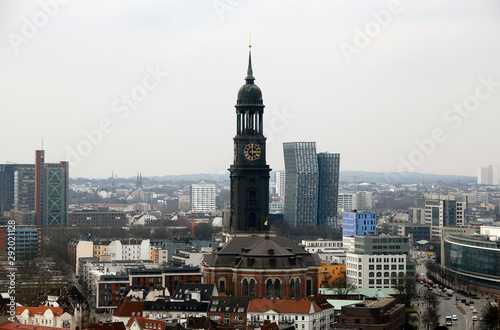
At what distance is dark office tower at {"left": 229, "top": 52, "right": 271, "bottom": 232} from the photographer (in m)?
112

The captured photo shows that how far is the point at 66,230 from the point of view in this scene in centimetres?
18300

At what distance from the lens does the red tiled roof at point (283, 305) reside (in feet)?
285

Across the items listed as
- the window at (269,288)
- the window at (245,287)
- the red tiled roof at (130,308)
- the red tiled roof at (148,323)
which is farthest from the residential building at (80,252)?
the red tiled roof at (148,323)

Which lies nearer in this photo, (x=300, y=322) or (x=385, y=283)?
(x=300, y=322)

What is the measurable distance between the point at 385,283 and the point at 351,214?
4388cm

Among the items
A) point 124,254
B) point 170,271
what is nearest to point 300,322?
point 170,271

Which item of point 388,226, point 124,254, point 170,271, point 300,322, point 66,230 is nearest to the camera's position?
point 300,322

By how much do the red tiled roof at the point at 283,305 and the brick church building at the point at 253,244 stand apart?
A: 31.4ft

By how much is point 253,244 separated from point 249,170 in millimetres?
9833

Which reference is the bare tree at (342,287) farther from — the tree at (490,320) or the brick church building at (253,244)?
the tree at (490,320)

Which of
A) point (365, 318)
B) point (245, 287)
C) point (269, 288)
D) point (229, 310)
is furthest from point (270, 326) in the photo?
point (245, 287)

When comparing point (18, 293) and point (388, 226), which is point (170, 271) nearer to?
point (18, 293)

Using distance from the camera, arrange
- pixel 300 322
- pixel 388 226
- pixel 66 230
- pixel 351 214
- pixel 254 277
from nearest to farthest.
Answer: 1. pixel 300 322
2. pixel 254 277
3. pixel 351 214
4. pixel 66 230
5. pixel 388 226

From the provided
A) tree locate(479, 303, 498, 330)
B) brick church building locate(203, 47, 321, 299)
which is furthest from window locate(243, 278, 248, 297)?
tree locate(479, 303, 498, 330)
